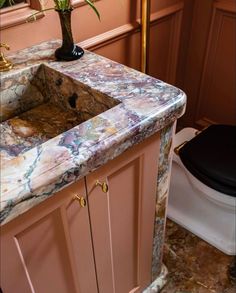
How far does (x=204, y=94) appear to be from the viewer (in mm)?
1884

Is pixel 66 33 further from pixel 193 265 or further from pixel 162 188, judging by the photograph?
pixel 193 265

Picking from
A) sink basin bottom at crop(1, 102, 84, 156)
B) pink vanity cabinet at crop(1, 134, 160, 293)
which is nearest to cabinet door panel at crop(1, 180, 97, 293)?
pink vanity cabinet at crop(1, 134, 160, 293)

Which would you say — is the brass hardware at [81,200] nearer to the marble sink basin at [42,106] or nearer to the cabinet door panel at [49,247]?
the cabinet door panel at [49,247]

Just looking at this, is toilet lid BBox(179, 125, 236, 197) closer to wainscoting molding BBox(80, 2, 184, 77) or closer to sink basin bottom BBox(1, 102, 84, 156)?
wainscoting molding BBox(80, 2, 184, 77)

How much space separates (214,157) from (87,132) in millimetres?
788

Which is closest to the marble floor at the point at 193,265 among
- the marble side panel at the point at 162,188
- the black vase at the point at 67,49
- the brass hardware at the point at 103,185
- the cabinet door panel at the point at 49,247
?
the marble side panel at the point at 162,188

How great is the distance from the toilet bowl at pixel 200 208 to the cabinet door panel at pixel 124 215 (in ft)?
1.32

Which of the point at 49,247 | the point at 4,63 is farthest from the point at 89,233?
the point at 4,63

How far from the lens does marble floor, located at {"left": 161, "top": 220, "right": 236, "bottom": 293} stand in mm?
1397

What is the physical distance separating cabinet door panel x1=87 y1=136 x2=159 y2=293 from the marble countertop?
0.27 feet

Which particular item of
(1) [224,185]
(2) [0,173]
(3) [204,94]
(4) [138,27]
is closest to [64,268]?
(2) [0,173]

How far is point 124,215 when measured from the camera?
97 centimetres

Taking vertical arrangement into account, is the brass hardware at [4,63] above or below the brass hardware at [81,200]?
above

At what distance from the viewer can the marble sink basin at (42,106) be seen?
0.90 metres
